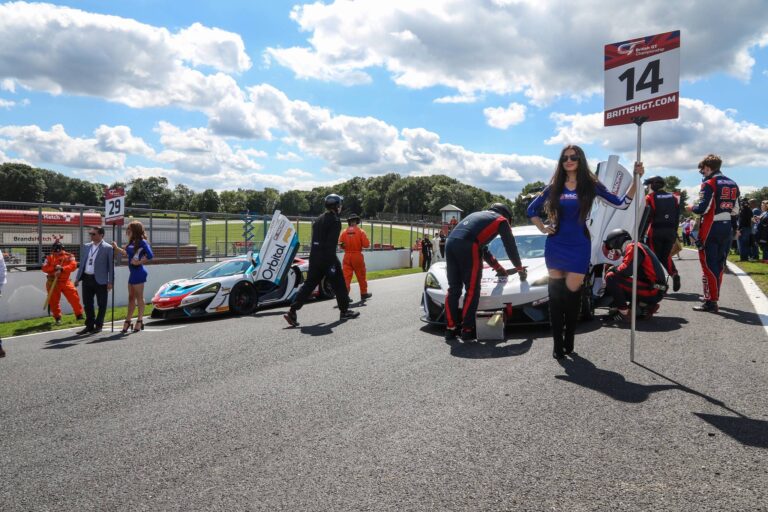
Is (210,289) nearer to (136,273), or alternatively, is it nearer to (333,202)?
(136,273)

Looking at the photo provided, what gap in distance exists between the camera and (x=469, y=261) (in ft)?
20.1

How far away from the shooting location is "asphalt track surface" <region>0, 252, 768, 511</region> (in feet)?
8.20

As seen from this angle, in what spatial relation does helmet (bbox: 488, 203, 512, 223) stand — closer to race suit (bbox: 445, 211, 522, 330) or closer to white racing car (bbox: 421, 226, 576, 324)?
race suit (bbox: 445, 211, 522, 330)

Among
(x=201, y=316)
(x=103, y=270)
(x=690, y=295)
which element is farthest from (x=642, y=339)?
(x=103, y=270)

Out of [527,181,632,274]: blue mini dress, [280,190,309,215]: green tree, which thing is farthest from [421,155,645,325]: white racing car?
[280,190,309,215]: green tree

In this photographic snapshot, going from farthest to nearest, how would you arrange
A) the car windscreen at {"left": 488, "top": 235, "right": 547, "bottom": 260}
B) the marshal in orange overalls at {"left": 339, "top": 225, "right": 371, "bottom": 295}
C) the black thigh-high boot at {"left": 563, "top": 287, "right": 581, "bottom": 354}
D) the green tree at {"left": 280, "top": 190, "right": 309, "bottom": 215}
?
the green tree at {"left": 280, "top": 190, "right": 309, "bottom": 215}, the marshal in orange overalls at {"left": 339, "top": 225, "right": 371, "bottom": 295}, the car windscreen at {"left": 488, "top": 235, "right": 547, "bottom": 260}, the black thigh-high boot at {"left": 563, "top": 287, "right": 581, "bottom": 354}

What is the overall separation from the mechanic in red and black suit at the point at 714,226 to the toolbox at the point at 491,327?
10.5ft

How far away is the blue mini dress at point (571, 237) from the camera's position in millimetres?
4961

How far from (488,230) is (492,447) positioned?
3640 millimetres

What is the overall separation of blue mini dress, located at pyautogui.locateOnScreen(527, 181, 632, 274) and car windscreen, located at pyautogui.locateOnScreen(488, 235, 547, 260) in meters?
2.35

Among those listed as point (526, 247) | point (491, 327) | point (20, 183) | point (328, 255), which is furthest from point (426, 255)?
point (20, 183)

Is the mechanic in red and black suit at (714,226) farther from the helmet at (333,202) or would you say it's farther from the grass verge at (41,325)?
the grass verge at (41,325)

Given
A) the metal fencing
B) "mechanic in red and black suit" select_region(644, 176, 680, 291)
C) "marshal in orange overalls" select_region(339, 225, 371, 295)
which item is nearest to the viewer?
"mechanic in red and black suit" select_region(644, 176, 680, 291)

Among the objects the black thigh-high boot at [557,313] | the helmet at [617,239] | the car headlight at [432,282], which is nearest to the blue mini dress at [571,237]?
the black thigh-high boot at [557,313]
